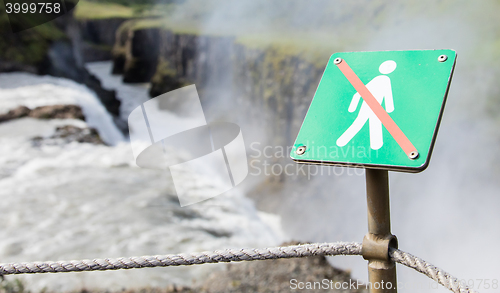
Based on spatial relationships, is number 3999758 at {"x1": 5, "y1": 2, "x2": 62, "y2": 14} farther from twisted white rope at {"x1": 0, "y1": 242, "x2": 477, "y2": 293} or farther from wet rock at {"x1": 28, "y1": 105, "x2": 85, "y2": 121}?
twisted white rope at {"x1": 0, "y1": 242, "x2": 477, "y2": 293}

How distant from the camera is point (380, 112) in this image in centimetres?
97

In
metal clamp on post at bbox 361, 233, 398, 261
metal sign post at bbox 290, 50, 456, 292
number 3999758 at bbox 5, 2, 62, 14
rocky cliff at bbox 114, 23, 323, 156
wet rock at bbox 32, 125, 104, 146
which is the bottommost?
metal clamp on post at bbox 361, 233, 398, 261

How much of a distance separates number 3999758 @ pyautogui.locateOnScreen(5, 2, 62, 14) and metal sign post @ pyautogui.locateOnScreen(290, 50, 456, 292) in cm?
1188

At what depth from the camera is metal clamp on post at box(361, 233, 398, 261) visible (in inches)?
37.4

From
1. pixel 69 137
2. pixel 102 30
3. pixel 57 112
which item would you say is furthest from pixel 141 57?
pixel 69 137

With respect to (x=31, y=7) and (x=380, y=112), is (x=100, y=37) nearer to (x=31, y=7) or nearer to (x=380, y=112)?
(x=31, y=7)

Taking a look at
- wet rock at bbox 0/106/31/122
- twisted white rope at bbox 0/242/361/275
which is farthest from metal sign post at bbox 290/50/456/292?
wet rock at bbox 0/106/31/122

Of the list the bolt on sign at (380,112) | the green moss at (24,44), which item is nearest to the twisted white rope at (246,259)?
the bolt on sign at (380,112)

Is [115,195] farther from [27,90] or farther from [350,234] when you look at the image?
[27,90]

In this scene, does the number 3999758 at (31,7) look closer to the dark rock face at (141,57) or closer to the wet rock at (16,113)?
the dark rock face at (141,57)

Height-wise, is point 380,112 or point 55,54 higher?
point 55,54

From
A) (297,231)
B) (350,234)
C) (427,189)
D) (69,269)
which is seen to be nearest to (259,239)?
(297,231)

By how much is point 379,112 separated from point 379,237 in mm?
304

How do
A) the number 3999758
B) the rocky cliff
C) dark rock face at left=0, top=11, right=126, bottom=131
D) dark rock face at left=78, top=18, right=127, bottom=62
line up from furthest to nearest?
dark rock face at left=78, top=18, right=127, bottom=62 < the number 3999758 < dark rock face at left=0, top=11, right=126, bottom=131 < the rocky cliff
